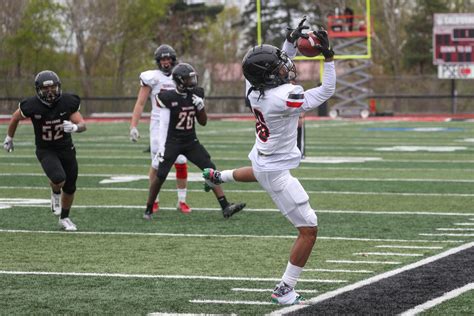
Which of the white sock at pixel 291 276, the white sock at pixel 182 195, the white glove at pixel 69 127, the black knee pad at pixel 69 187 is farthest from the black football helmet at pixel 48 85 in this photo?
the white sock at pixel 291 276

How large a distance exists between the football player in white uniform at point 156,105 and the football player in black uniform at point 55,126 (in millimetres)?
1644

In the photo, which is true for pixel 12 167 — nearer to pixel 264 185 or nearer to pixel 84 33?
pixel 264 185

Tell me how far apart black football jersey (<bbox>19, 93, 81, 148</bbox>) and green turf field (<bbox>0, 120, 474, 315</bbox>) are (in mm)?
816

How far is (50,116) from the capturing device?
957 centimetres

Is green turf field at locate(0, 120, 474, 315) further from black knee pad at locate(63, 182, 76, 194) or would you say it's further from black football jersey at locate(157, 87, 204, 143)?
black football jersey at locate(157, 87, 204, 143)

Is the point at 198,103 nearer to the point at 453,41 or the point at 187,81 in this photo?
the point at 187,81

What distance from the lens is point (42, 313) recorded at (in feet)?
20.4

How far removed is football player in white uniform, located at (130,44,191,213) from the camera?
11453 mm

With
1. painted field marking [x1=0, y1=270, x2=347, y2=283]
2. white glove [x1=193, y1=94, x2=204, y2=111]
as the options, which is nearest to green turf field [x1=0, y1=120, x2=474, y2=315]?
painted field marking [x1=0, y1=270, x2=347, y2=283]

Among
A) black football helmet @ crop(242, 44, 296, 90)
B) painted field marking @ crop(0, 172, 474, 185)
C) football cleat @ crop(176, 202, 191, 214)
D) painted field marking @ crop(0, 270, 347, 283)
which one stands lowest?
painted field marking @ crop(0, 172, 474, 185)

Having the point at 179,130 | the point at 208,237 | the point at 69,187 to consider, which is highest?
the point at 179,130

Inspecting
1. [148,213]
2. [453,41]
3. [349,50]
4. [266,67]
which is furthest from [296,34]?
[349,50]

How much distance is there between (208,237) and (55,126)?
1670 mm

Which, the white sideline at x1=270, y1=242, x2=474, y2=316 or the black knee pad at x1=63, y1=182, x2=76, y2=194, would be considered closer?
the white sideline at x1=270, y1=242, x2=474, y2=316
